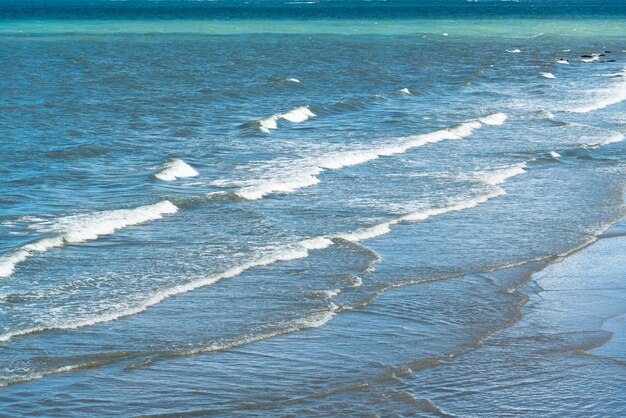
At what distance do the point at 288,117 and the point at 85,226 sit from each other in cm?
1350

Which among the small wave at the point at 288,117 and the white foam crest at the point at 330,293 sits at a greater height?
the white foam crest at the point at 330,293

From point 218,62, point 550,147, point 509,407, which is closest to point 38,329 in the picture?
point 509,407

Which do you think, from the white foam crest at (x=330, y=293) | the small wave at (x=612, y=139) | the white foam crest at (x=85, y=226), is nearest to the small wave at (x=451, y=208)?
the white foam crest at (x=330, y=293)

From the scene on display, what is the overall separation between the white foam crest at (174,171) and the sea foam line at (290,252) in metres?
4.99

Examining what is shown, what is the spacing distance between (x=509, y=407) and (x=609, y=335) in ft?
7.60

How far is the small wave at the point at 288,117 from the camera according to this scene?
25.6 m

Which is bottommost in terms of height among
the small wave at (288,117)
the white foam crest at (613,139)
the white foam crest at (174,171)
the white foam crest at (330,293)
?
the white foam crest at (613,139)

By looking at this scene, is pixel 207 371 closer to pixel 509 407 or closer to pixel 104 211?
pixel 509 407

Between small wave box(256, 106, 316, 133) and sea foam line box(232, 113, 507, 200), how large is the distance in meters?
3.61

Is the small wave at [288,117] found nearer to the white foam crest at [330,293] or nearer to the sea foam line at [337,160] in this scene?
the sea foam line at [337,160]

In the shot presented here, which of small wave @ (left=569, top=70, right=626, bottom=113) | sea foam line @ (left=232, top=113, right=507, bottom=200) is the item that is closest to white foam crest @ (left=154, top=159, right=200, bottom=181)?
sea foam line @ (left=232, top=113, right=507, bottom=200)

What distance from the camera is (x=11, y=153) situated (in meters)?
21.0

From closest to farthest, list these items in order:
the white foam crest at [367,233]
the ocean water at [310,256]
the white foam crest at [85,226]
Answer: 1. the ocean water at [310,256]
2. the white foam crest at [85,226]
3. the white foam crest at [367,233]

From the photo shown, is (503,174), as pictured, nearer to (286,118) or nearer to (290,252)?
(290,252)
